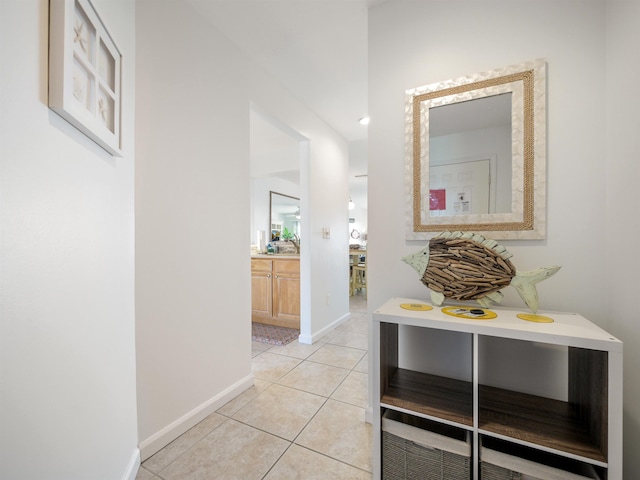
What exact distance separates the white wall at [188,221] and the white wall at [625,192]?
196cm

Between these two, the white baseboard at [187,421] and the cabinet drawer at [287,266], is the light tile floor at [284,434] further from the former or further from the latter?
the cabinet drawer at [287,266]

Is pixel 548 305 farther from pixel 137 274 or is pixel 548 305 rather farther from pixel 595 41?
pixel 137 274

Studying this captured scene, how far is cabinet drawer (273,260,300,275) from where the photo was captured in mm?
3426

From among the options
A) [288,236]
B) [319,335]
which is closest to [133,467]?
[319,335]

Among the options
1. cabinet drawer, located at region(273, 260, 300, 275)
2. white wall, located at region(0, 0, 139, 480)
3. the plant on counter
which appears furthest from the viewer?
the plant on counter

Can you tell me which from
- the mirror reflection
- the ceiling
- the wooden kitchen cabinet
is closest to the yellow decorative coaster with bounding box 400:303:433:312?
the mirror reflection

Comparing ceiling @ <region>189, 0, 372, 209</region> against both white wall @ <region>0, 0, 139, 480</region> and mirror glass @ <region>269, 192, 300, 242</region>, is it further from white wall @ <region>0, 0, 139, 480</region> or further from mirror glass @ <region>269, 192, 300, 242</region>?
mirror glass @ <region>269, 192, 300, 242</region>

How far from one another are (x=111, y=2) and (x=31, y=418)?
1427 millimetres

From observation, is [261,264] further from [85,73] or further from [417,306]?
[85,73]

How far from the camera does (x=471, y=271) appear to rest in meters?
1.23

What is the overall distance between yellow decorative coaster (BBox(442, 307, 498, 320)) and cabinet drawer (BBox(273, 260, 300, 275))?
7.54ft

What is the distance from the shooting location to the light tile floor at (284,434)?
133 cm

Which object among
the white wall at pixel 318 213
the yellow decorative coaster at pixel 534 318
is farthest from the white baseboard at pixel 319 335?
the yellow decorative coaster at pixel 534 318

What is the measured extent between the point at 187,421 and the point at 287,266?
2015 mm
